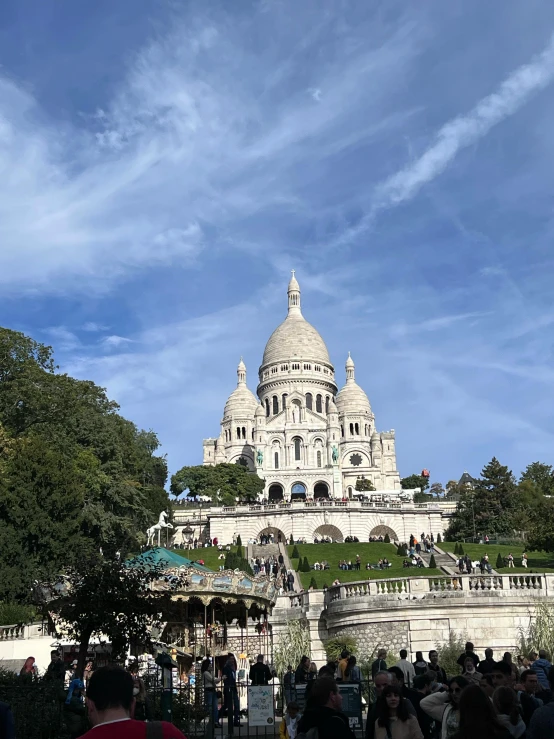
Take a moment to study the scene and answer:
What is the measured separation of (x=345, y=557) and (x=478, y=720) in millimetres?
50844

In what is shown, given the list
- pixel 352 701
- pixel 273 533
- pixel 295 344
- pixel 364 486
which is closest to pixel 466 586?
pixel 352 701

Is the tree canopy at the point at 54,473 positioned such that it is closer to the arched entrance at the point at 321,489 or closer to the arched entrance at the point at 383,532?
the arched entrance at the point at 383,532

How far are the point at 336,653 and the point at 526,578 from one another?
685 centimetres

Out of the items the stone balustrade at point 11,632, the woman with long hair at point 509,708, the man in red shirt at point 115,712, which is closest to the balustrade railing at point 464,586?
the stone balustrade at point 11,632

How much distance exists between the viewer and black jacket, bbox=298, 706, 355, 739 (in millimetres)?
7707

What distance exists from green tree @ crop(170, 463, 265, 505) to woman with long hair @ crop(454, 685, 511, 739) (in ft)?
265

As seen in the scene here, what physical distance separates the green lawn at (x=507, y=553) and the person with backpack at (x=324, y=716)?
3769 cm

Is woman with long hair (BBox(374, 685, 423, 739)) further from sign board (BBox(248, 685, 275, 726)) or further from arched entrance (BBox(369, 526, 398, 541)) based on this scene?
arched entrance (BBox(369, 526, 398, 541))

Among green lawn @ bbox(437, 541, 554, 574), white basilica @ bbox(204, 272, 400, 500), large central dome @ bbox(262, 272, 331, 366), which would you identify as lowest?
green lawn @ bbox(437, 541, 554, 574)

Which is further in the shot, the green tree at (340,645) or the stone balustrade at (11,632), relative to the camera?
the stone balustrade at (11,632)

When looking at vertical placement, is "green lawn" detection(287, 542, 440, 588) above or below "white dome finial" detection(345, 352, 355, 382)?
below

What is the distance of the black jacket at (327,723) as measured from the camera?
771 cm

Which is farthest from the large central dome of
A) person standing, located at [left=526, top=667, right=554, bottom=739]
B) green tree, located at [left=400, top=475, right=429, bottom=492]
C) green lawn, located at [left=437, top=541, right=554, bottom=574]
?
person standing, located at [left=526, top=667, right=554, bottom=739]

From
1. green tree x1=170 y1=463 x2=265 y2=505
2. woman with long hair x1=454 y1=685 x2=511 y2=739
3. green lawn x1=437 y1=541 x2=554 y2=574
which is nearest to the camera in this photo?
woman with long hair x1=454 y1=685 x2=511 y2=739
